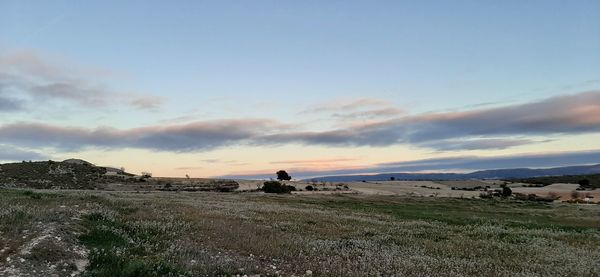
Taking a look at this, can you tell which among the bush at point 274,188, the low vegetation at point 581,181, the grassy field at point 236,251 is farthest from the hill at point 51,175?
the low vegetation at point 581,181

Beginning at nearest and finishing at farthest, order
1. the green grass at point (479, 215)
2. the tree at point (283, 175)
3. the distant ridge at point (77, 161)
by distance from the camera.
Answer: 1. the green grass at point (479, 215)
2. the distant ridge at point (77, 161)
3. the tree at point (283, 175)

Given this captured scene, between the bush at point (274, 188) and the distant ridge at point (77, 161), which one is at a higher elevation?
the distant ridge at point (77, 161)

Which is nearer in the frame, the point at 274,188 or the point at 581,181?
the point at 274,188

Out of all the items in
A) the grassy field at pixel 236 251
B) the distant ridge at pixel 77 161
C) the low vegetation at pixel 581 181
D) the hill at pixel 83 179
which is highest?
the distant ridge at pixel 77 161

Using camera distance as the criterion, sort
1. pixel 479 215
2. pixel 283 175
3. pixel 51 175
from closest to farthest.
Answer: pixel 479 215 → pixel 51 175 → pixel 283 175

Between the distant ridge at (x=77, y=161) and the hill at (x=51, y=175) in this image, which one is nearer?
the hill at (x=51, y=175)

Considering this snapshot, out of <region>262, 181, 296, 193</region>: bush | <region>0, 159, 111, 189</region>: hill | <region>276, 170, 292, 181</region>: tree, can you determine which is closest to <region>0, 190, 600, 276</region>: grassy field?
<region>0, 159, 111, 189</region>: hill

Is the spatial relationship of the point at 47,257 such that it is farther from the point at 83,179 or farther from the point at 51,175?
the point at 51,175

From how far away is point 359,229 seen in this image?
25.9 meters

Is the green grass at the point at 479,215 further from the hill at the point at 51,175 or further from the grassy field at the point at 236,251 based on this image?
the hill at the point at 51,175

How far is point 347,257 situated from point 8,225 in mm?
11049

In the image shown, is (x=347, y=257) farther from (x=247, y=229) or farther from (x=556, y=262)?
(x=556, y=262)

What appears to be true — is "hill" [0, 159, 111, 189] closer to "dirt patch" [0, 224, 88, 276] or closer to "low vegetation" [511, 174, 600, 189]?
"dirt patch" [0, 224, 88, 276]

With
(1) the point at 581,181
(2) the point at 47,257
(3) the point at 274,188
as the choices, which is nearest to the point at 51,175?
(3) the point at 274,188
